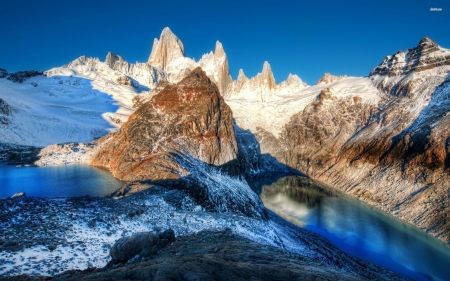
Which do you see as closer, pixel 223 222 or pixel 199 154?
pixel 223 222

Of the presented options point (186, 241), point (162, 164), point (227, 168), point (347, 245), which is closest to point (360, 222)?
point (347, 245)

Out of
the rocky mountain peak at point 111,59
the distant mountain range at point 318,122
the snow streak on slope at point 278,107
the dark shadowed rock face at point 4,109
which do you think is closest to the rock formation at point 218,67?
the distant mountain range at point 318,122

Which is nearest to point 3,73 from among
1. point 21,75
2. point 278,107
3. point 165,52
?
point 21,75

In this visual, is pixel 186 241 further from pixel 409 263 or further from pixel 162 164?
pixel 409 263

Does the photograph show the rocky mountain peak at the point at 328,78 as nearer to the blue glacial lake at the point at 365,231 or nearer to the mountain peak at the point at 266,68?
the mountain peak at the point at 266,68

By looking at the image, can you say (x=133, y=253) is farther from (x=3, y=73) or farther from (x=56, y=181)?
(x=3, y=73)

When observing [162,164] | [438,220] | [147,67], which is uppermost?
[147,67]

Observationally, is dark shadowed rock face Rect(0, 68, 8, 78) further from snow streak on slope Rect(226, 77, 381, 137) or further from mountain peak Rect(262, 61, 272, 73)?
mountain peak Rect(262, 61, 272, 73)
